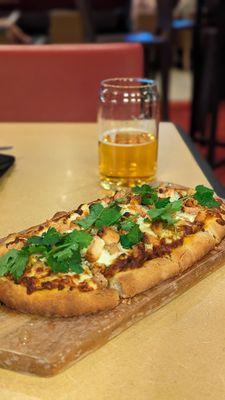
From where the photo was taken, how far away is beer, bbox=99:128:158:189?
1.14 m

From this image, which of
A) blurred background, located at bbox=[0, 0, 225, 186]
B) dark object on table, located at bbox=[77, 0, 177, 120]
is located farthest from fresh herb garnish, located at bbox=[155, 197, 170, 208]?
dark object on table, located at bbox=[77, 0, 177, 120]

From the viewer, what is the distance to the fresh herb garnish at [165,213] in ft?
2.62

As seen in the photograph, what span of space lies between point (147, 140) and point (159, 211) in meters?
0.40

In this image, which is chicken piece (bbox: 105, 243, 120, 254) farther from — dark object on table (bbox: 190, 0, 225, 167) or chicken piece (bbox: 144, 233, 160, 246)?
→ dark object on table (bbox: 190, 0, 225, 167)

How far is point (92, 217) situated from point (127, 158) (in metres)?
0.36

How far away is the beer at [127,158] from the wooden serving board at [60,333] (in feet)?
1.46

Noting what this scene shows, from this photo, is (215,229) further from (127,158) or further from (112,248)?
(127,158)

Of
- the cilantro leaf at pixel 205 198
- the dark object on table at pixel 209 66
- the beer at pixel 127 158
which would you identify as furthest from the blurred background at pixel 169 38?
the cilantro leaf at pixel 205 198

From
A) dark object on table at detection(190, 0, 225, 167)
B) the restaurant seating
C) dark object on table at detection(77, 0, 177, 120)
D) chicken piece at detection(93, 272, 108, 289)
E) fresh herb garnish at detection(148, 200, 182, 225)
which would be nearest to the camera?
chicken piece at detection(93, 272, 108, 289)

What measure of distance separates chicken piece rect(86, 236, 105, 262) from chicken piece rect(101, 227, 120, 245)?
15 mm

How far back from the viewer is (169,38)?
362cm

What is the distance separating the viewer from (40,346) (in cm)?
62

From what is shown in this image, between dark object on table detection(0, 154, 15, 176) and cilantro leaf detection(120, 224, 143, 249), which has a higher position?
cilantro leaf detection(120, 224, 143, 249)

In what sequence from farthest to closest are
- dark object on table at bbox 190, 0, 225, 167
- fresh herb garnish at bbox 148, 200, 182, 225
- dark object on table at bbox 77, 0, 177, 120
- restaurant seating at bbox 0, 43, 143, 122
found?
dark object on table at bbox 77, 0, 177, 120
dark object on table at bbox 190, 0, 225, 167
restaurant seating at bbox 0, 43, 143, 122
fresh herb garnish at bbox 148, 200, 182, 225
